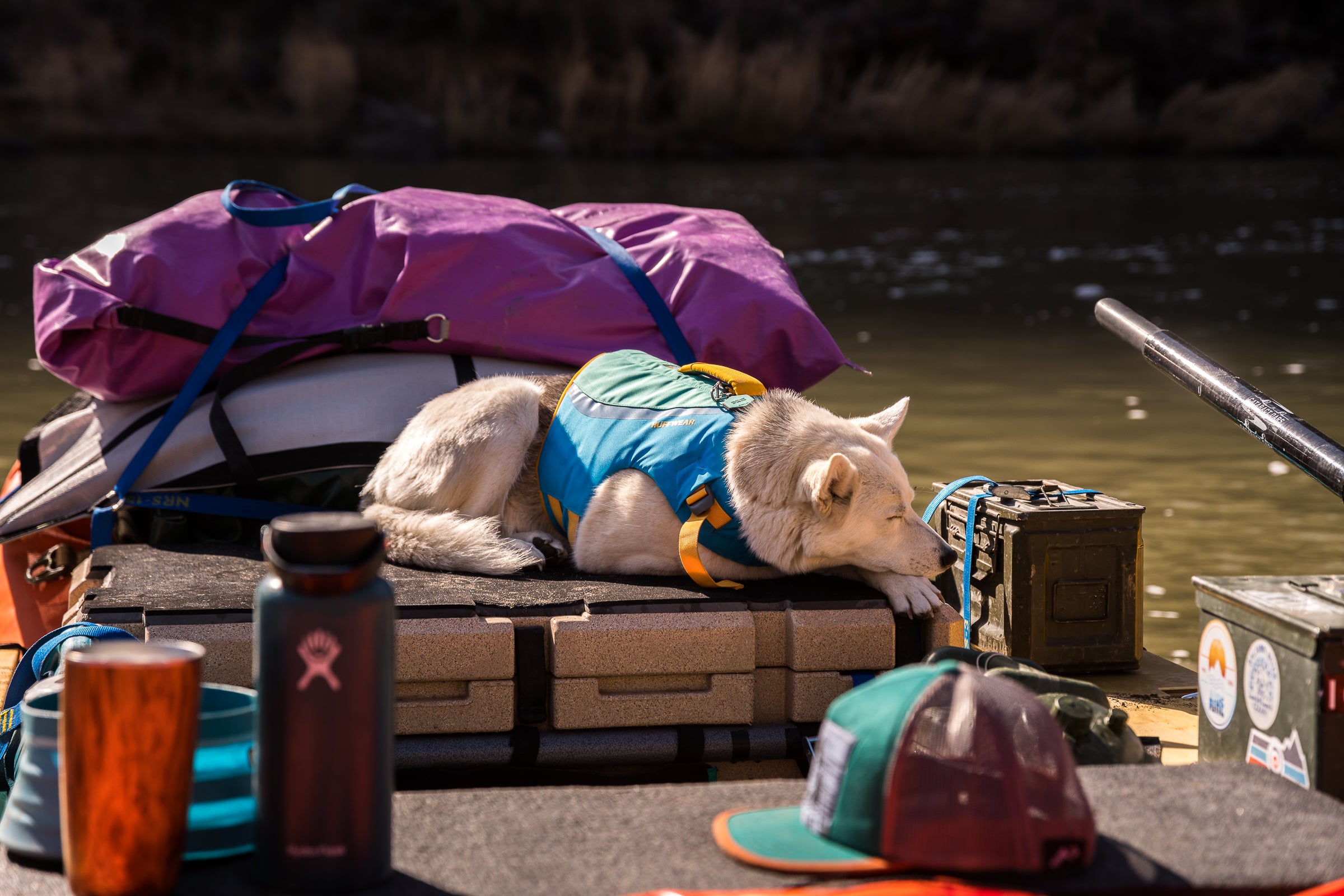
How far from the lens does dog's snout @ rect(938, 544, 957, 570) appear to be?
10.1 feet

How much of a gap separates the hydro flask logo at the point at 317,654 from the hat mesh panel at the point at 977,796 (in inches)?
28.4

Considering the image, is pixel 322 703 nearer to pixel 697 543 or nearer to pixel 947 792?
pixel 947 792

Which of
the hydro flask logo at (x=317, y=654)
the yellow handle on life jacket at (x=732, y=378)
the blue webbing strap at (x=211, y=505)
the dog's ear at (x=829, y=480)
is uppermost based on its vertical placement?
the yellow handle on life jacket at (x=732, y=378)

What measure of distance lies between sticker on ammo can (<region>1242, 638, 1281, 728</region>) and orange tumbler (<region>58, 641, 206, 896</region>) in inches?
66.9

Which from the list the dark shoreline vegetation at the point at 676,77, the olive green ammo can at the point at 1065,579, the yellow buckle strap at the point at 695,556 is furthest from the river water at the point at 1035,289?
the yellow buckle strap at the point at 695,556

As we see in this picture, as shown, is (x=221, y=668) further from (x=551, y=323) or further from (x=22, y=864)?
(x=551, y=323)

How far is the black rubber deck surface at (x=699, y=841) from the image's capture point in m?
1.75

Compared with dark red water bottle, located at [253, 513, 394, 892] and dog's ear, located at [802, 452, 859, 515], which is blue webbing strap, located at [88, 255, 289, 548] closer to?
dog's ear, located at [802, 452, 859, 515]

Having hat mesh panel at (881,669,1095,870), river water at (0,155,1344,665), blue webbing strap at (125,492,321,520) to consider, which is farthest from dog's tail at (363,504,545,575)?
river water at (0,155,1344,665)

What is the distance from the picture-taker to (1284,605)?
2.28 m

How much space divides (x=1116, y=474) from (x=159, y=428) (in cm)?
411

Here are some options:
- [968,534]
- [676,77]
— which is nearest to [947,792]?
[968,534]

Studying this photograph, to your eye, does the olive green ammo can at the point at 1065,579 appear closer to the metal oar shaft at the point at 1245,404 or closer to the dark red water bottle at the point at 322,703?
the metal oar shaft at the point at 1245,404

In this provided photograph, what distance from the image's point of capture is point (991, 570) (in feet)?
11.5
